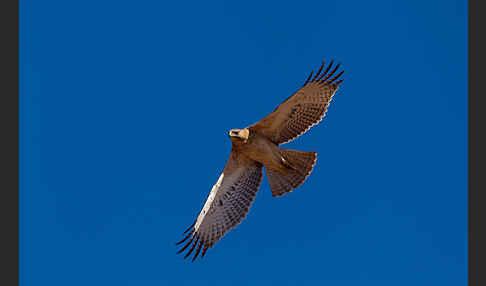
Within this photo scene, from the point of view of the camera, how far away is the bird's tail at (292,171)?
12359 millimetres

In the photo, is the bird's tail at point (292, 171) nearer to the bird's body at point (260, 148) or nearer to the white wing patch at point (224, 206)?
the bird's body at point (260, 148)

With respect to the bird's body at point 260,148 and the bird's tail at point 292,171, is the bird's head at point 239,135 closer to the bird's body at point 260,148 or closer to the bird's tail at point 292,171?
the bird's body at point 260,148

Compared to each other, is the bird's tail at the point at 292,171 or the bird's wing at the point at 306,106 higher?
the bird's wing at the point at 306,106

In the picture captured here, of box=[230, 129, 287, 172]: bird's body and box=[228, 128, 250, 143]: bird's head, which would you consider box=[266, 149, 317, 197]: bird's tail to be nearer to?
box=[230, 129, 287, 172]: bird's body

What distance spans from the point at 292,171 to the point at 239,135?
1.18 meters

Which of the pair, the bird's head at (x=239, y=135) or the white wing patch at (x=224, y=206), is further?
the white wing patch at (x=224, y=206)

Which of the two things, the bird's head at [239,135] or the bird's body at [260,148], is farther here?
the bird's body at [260,148]

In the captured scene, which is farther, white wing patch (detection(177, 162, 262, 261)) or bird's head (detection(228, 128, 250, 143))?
white wing patch (detection(177, 162, 262, 261))

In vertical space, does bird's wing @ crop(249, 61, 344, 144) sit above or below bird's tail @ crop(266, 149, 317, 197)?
above

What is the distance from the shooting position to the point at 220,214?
1266 centimetres

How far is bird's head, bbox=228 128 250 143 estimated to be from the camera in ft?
39.5

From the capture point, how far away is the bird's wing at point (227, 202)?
40.8ft

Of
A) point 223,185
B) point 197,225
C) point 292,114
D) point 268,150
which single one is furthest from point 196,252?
point 292,114

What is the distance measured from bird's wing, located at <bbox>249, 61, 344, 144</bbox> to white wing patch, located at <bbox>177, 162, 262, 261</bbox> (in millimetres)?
969
